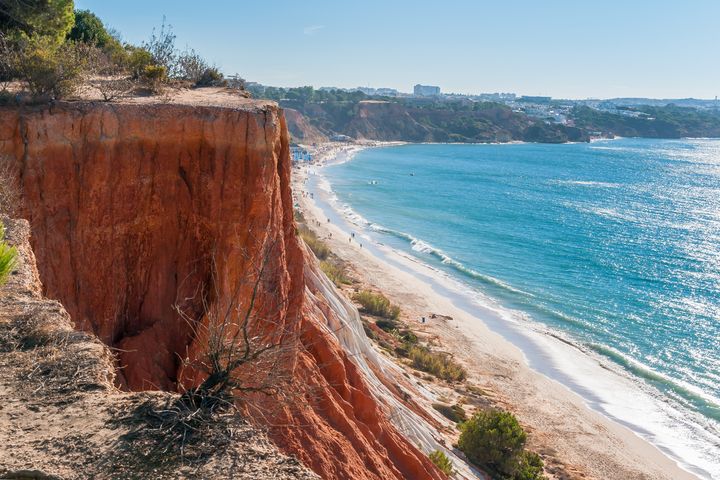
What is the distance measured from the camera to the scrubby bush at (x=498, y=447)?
23.1m

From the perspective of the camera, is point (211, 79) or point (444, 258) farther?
point (444, 258)

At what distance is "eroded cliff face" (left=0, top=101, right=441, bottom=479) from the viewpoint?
13.2 metres

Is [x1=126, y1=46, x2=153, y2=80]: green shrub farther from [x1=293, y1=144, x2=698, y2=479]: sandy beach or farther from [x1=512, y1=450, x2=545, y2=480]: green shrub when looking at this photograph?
[x1=293, y1=144, x2=698, y2=479]: sandy beach

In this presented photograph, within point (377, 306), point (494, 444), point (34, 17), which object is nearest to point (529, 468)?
point (494, 444)

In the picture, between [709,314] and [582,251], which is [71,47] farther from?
[582,251]

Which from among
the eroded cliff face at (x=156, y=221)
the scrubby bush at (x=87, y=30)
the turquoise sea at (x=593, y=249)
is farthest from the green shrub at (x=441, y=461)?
the scrubby bush at (x=87, y=30)

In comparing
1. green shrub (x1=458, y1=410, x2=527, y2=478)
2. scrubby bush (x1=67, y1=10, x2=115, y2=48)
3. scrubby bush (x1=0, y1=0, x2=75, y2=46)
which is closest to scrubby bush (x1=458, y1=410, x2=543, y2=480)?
green shrub (x1=458, y1=410, x2=527, y2=478)

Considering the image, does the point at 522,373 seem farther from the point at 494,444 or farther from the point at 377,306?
the point at 494,444

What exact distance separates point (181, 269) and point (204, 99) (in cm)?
462

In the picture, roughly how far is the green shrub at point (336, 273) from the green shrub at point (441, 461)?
24215 millimetres

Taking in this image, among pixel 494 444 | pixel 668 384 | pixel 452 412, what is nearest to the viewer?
pixel 494 444

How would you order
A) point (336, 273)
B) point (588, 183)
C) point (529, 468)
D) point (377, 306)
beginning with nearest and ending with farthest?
point (529, 468) < point (377, 306) < point (336, 273) < point (588, 183)

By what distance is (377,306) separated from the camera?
4178 cm

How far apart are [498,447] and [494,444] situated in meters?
0.22
